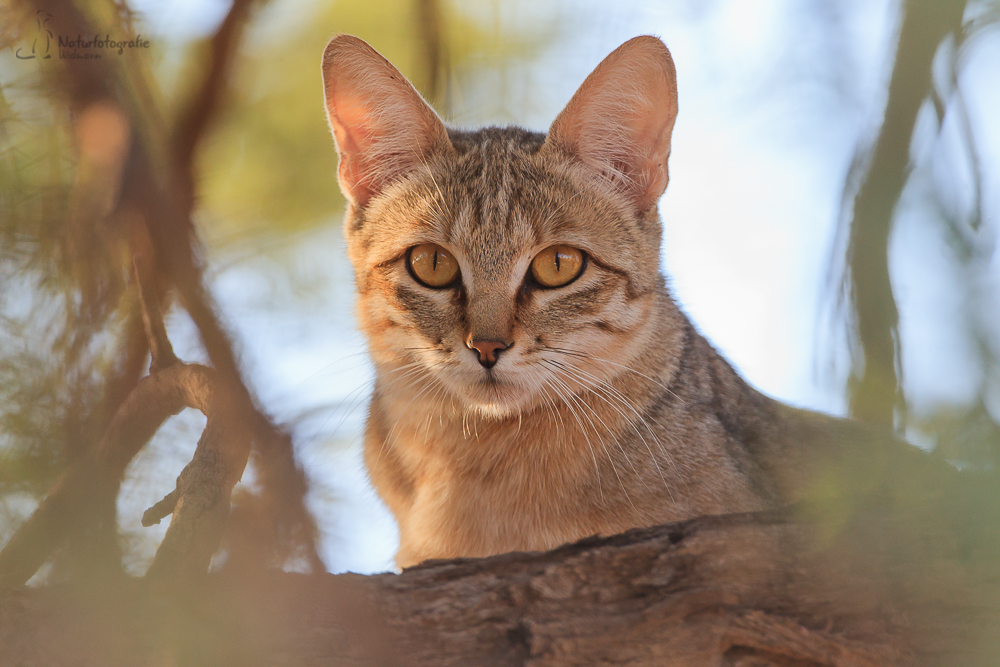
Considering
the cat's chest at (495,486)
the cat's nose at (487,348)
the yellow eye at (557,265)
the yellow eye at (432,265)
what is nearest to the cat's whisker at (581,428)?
the cat's chest at (495,486)

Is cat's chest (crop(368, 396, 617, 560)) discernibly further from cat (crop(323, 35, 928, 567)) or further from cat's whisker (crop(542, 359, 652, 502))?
cat's whisker (crop(542, 359, 652, 502))

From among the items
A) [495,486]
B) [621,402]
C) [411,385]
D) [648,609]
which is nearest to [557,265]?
[621,402]

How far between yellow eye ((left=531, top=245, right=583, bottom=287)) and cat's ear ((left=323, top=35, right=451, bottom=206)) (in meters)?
0.82

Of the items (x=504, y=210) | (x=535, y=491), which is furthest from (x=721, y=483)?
(x=504, y=210)

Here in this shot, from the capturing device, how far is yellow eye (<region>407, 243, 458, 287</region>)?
3107 mm

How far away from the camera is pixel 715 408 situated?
141 inches

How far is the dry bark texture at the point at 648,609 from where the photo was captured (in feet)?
4.58

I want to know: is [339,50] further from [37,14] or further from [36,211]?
[36,211]

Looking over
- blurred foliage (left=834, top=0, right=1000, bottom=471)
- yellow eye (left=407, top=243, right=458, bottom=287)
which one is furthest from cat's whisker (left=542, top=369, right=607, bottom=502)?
blurred foliage (left=834, top=0, right=1000, bottom=471)

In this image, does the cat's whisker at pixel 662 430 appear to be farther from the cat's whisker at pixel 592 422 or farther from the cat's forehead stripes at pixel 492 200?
the cat's forehead stripes at pixel 492 200

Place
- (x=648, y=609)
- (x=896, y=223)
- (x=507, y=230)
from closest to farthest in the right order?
1. (x=896, y=223)
2. (x=648, y=609)
3. (x=507, y=230)

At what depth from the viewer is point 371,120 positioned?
3.43 meters

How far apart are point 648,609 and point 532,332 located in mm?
1308

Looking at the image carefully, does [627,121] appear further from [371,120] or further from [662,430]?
[662,430]
